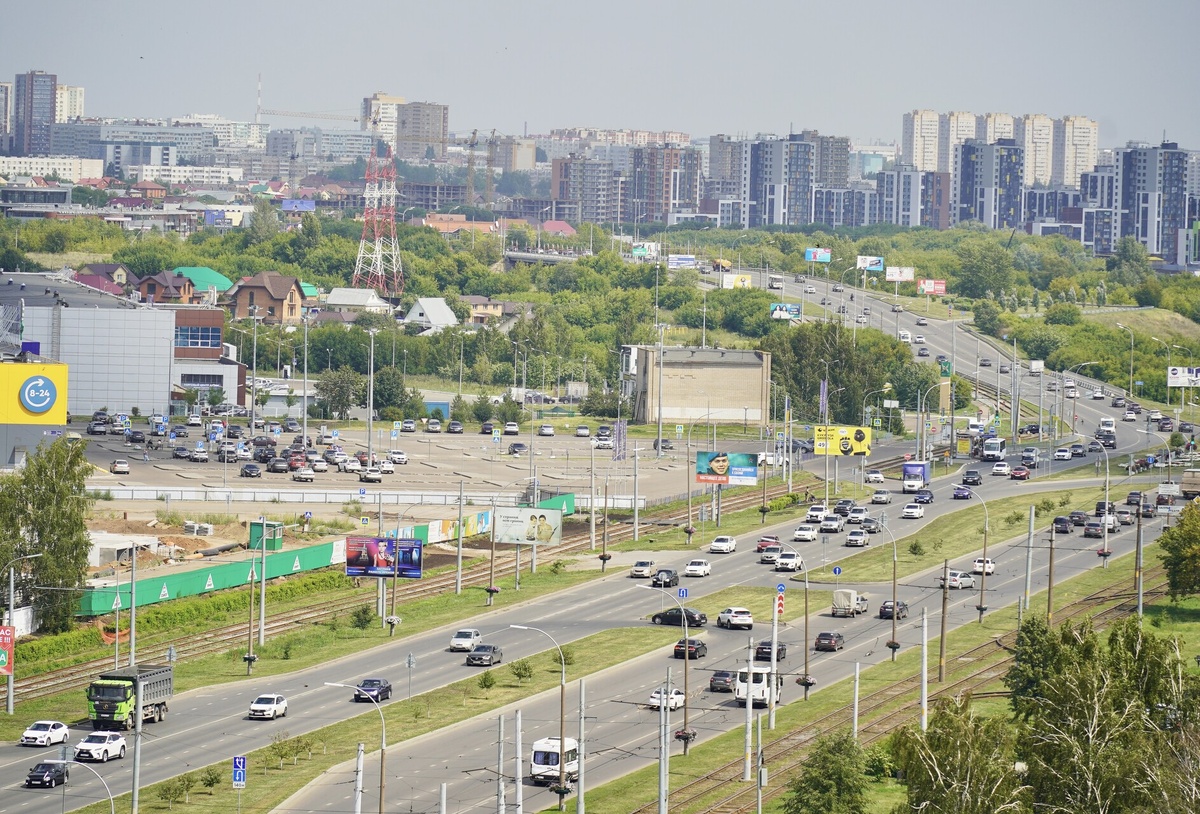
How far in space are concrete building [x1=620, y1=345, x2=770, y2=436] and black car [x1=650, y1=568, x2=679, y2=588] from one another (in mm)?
68880

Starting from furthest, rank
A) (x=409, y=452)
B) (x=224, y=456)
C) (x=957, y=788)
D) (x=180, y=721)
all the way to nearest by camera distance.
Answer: (x=409, y=452) < (x=224, y=456) < (x=180, y=721) < (x=957, y=788)

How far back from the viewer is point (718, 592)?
94.9 m

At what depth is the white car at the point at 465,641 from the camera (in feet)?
272

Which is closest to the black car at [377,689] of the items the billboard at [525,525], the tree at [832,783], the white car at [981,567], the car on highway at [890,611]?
the tree at [832,783]

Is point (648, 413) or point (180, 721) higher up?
point (648, 413)

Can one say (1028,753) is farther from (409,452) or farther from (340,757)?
(409,452)

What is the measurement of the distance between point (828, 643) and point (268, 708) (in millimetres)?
24371

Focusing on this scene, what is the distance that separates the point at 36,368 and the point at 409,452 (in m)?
32.1

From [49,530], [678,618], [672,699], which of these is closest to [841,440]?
[678,618]

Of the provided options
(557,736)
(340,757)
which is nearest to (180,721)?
(340,757)

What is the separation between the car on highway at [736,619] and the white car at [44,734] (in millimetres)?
30170

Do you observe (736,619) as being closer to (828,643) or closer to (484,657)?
(828,643)

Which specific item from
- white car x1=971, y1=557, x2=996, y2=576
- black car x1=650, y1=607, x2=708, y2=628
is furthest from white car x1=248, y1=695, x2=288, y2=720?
white car x1=971, y1=557, x2=996, y2=576

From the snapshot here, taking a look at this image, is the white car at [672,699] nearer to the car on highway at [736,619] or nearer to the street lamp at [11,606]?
the car on highway at [736,619]
